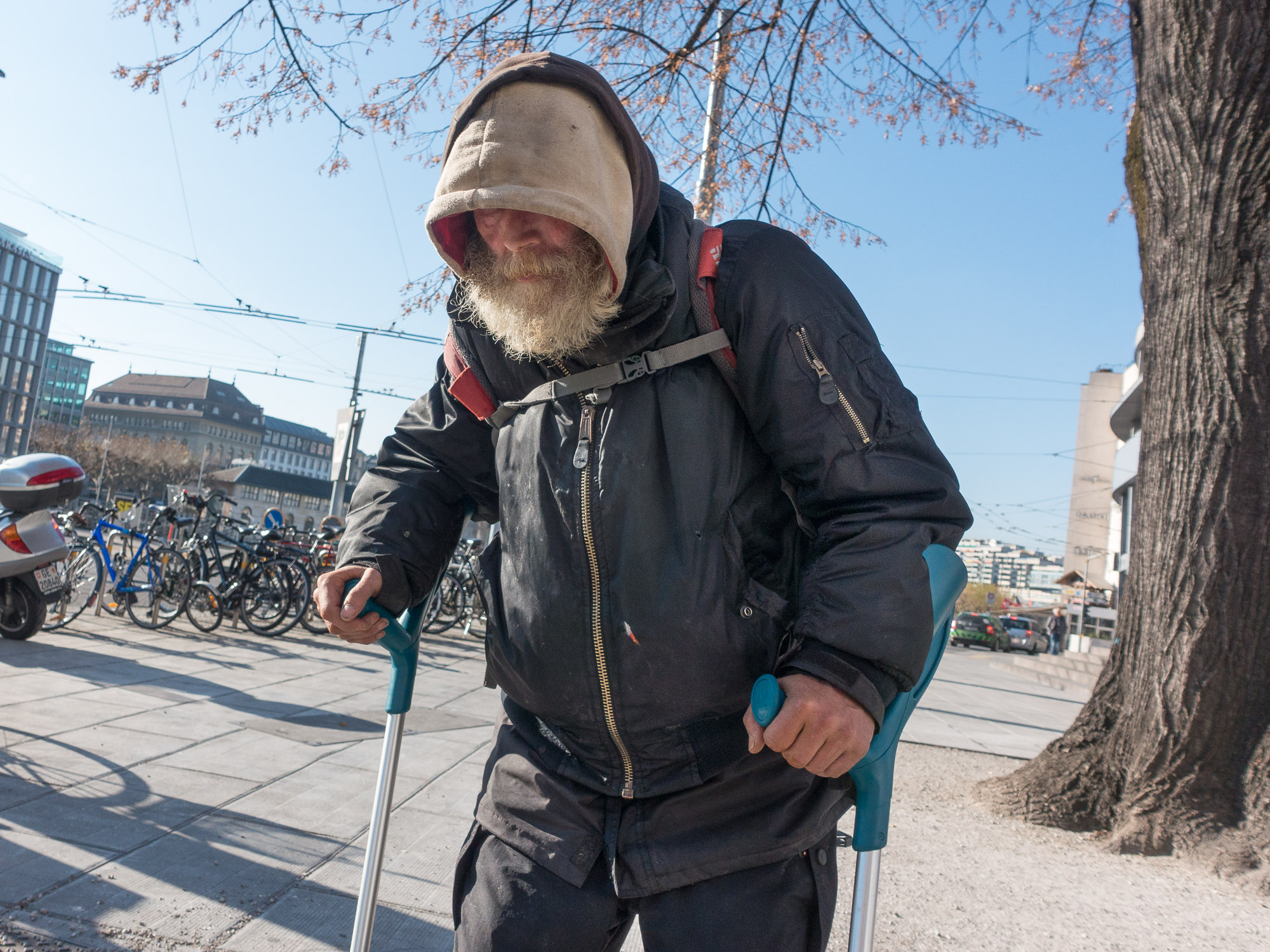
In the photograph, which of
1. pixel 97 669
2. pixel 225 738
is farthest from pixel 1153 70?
pixel 97 669

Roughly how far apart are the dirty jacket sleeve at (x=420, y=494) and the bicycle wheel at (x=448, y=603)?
10078 mm

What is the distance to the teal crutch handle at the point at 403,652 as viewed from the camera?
5.90 ft

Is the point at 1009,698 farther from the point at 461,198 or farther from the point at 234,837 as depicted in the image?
the point at 461,198

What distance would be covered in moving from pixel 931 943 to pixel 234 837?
2.47 m

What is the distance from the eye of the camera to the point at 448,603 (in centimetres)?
1255

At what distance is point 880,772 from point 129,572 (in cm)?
923

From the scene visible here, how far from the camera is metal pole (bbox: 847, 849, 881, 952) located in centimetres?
137

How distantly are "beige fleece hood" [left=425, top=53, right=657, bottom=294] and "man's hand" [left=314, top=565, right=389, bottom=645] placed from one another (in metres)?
0.65

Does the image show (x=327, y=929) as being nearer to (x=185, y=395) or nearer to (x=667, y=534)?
(x=667, y=534)

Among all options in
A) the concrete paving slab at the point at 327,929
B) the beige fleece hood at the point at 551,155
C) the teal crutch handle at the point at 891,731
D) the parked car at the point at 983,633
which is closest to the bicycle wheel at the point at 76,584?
the concrete paving slab at the point at 327,929

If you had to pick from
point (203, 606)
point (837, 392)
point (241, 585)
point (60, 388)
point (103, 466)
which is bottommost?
point (203, 606)

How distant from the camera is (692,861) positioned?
4.64 ft

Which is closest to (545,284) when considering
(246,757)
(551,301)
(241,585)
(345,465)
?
(551,301)

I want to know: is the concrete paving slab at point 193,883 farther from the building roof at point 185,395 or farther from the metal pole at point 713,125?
the building roof at point 185,395
